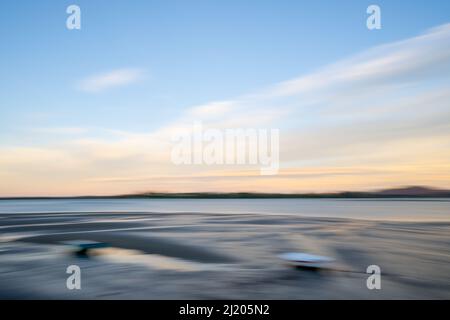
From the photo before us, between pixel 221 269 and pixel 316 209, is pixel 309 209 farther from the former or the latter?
pixel 221 269

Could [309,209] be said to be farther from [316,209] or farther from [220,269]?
[220,269]

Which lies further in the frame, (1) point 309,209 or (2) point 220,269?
(1) point 309,209

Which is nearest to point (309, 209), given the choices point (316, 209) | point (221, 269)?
point (316, 209)

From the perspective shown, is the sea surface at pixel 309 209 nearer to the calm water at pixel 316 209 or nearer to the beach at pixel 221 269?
the calm water at pixel 316 209

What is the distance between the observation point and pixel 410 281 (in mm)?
8328

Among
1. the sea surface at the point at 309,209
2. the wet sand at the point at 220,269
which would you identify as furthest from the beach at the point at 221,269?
the sea surface at the point at 309,209

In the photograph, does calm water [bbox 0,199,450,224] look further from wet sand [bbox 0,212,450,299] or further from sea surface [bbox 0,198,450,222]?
wet sand [bbox 0,212,450,299]

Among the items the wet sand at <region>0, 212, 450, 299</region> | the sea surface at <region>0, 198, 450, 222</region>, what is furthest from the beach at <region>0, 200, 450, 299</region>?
the sea surface at <region>0, 198, 450, 222</region>

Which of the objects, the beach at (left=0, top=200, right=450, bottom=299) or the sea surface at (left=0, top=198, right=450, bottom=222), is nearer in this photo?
the beach at (left=0, top=200, right=450, bottom=299)

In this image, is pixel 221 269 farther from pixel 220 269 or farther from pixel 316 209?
pixel 316 209

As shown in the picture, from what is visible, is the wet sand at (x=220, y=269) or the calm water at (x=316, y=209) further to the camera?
the calm water at (x=316, y=209)

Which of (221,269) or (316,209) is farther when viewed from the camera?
(316,209)

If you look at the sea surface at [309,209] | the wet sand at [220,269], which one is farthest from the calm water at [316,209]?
the wet sand at [220,269]
